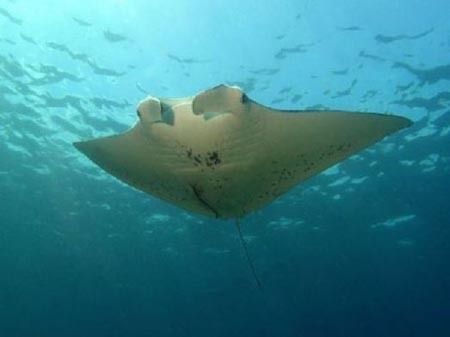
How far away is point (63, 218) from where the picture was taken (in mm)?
27812

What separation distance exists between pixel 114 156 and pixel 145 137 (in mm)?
730

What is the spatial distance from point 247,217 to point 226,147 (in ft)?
66.4

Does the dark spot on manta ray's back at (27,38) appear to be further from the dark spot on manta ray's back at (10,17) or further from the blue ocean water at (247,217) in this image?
the dark spot on manta ray's back at (10,17)

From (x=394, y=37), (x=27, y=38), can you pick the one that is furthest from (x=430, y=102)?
(x=27, y=38)

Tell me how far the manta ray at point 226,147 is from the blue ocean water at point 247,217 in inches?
315

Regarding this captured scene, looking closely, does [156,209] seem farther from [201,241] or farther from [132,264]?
[132,264]

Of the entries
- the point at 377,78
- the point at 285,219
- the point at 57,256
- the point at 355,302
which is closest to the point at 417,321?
the point at 355,302

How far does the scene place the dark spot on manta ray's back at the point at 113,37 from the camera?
1330 centimetres

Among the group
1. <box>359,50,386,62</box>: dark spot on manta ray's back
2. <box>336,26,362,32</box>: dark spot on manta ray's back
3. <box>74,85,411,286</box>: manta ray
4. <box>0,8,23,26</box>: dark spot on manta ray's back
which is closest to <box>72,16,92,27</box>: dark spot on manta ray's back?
<box>0,8,23,26</box>: dark spot on manta ray's back

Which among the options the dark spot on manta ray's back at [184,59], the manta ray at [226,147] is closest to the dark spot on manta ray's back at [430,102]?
the dark spot on manta ray's back at [184,59]

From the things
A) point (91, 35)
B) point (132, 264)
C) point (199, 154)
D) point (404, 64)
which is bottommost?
point (199, 154)

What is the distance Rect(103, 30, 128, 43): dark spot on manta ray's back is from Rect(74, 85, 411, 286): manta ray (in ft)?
28.9

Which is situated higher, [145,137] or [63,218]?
[63,218]

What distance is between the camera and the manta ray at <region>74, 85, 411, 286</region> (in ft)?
14.0
